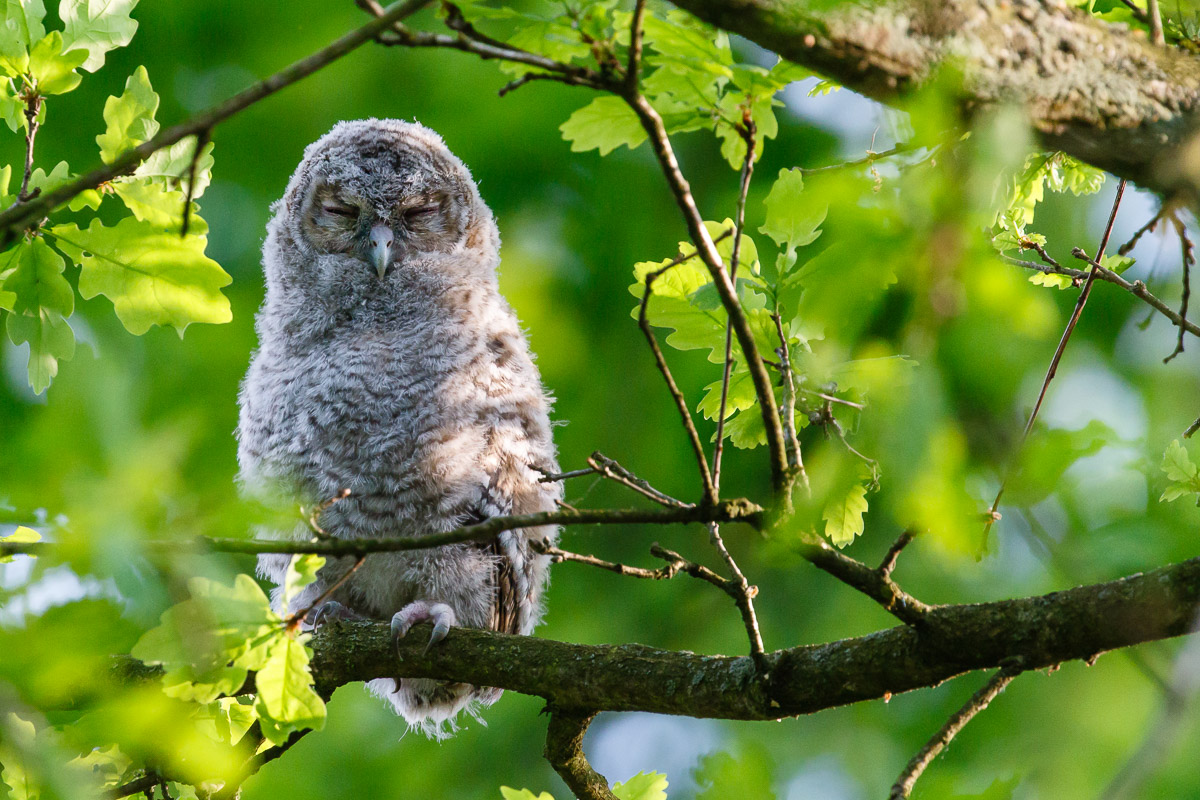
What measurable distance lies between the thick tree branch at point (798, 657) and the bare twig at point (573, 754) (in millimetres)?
58

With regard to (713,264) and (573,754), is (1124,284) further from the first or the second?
(573,754)

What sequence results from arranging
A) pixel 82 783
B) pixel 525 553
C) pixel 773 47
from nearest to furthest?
1. pixel 82 783
2. pixel 773 47
3. pixel 525 553

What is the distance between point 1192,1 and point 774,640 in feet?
11.9

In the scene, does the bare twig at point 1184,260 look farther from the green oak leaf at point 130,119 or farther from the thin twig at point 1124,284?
the green oak leaf at point 130,119

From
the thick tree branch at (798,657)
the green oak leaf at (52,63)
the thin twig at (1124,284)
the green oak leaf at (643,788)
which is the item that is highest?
the green oak leaf at (52,63)

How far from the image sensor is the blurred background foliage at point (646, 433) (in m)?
0.74

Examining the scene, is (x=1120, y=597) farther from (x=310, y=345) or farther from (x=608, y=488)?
(x=608, y=488)

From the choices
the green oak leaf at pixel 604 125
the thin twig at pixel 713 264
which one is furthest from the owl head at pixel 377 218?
the thin twig at pixel 713 264

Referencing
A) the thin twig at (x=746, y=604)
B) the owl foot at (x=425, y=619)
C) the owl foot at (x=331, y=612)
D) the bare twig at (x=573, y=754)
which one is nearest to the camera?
the thin twig at (x=746, y=604)

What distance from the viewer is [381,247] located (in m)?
2.80

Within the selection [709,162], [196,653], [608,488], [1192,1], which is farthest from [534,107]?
[196,653]

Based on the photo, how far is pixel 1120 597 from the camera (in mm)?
1212

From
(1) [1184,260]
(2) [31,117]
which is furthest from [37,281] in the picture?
(1) [1184,260]

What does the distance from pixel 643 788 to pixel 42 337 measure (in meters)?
1.35
